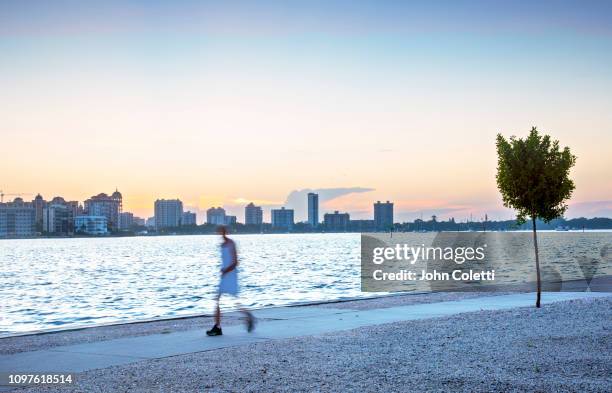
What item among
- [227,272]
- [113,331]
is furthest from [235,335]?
[113,331]

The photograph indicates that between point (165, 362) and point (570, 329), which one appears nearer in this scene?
point (165, 362)

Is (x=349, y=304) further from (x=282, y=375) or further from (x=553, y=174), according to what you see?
(x=282, y=375)

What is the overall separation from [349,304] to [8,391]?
1238 centimetres

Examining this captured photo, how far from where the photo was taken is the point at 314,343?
12.9 meters

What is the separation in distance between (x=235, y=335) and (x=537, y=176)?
9.03 meters

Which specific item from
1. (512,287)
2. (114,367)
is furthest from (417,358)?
(512,287)

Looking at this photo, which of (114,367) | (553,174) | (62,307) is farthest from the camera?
(62,307)

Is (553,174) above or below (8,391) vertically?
above

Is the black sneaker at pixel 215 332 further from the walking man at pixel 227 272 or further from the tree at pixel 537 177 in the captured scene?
the tree at pixel 537 177

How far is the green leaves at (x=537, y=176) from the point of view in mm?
18453

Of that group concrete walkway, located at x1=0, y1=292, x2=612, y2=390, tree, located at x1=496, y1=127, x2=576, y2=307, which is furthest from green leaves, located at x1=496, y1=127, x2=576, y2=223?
concrete walkway, located at x1=0, y1=292, x2=612, y2=390

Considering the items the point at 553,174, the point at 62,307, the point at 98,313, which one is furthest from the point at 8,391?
the point at 62,307

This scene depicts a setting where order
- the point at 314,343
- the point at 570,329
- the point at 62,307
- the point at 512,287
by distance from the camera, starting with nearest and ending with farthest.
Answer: the point at 314,343
the point at 570,329
the point at 512,287
the point at 62,307

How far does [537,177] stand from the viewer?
18.5 m
